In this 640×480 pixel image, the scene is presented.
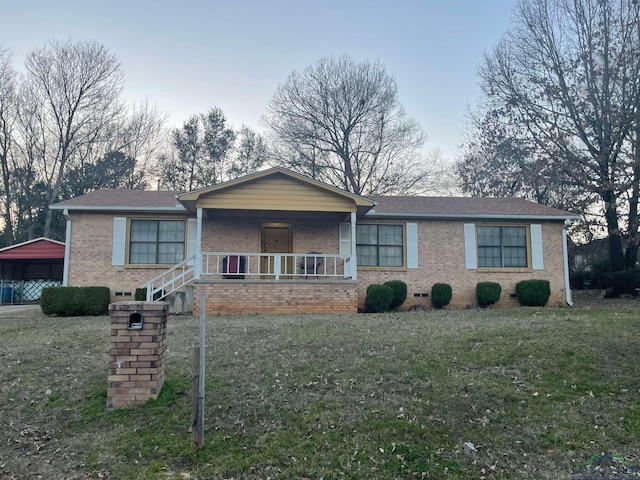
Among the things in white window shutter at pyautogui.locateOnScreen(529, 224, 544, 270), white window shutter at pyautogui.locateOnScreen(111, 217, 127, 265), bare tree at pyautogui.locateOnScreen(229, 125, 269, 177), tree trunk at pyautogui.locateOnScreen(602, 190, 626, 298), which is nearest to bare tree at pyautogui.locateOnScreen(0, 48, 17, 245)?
bare tree at pyautogui.locateOnScreen(229, 125, 269, 177)

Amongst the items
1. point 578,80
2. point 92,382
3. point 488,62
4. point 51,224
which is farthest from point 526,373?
point 51,224

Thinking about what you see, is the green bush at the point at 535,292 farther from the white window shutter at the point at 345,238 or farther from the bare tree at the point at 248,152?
the bare tree at the point at 248,152

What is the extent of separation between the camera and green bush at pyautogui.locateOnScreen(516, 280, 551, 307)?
14.0 meters

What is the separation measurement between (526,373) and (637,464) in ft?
6.57

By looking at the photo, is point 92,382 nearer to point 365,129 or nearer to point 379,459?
point 379,459

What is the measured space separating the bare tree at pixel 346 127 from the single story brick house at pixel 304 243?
559 inches

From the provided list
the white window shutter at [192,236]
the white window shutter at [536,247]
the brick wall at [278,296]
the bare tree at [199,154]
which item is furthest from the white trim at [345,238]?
the bare tree at [199,154]

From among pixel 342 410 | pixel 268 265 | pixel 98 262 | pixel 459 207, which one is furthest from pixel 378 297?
pixel 342 410

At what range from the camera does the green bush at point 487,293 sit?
14031 mm

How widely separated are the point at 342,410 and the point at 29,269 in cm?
2073

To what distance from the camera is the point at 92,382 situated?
17.4 feet

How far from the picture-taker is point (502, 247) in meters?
14.8

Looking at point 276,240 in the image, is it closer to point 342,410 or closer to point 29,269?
point 342,410

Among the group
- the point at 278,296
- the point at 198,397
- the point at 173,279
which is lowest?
the point at 198,397
